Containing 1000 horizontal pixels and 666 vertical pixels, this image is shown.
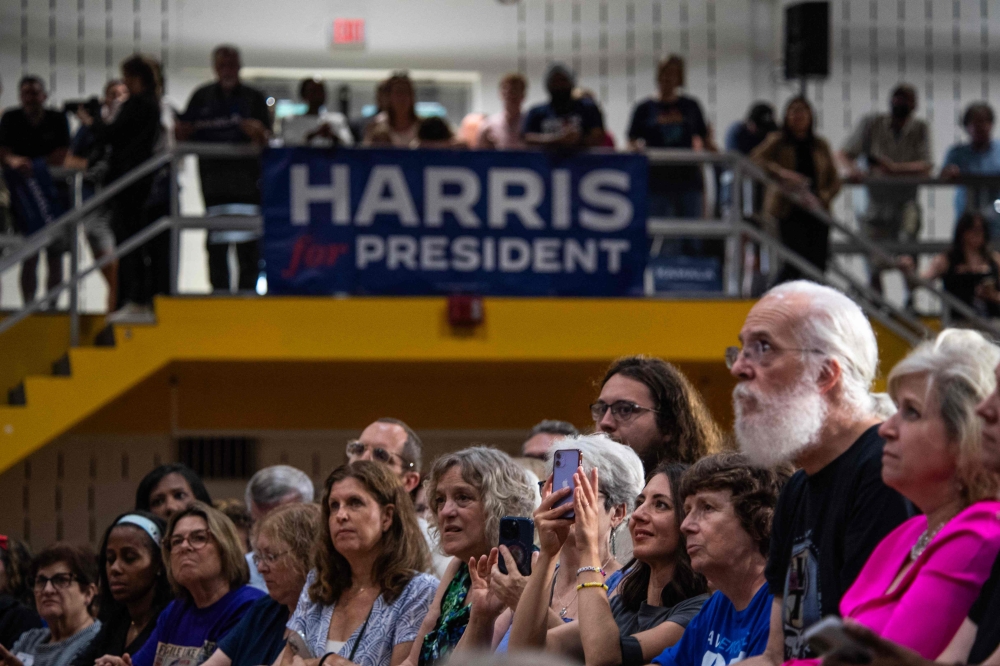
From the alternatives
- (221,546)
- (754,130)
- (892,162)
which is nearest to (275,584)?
(221,546)

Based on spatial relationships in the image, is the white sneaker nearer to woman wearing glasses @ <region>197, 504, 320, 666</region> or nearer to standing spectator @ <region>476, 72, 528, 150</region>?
standing spectator @ <region>476, 72, 528, 150</region>

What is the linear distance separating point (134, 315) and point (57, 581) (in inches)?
120

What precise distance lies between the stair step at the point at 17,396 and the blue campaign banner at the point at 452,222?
174 centimetres

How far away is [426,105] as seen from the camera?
13.1 metres

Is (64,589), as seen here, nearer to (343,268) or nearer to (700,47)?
(343,268)

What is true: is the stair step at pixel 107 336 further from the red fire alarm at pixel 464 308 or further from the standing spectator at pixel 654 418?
the standing spectator at pixel 654 418

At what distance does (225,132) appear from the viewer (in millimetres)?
8781

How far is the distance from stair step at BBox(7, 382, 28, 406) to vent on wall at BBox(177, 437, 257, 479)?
1.62 m

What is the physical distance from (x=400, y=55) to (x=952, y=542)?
1122cm

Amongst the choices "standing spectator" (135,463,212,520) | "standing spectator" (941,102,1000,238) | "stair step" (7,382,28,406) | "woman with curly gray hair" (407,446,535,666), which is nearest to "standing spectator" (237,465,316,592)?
"standing spectator" (135,463,212,520)

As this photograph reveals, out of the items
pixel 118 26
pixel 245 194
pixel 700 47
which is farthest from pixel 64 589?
pixel 700 47

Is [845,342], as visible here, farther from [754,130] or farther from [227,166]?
[754,130]

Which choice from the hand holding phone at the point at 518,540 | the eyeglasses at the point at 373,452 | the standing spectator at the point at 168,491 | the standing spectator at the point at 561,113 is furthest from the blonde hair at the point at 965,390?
the standing spectator at the point at 561,113

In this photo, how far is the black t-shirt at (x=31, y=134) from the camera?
9.20 m
